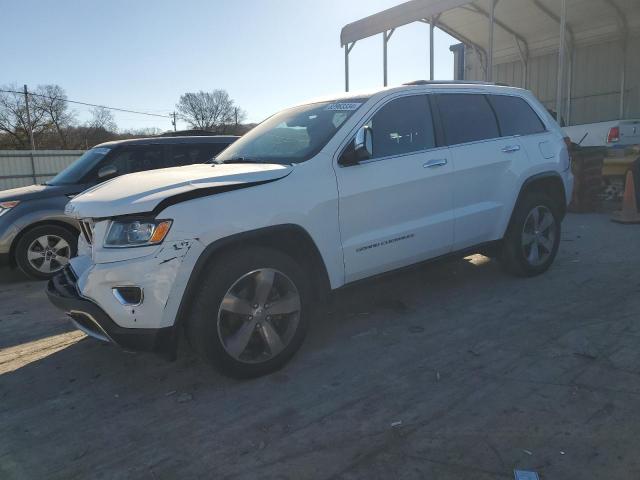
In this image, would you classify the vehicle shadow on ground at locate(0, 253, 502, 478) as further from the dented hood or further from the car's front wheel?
the dented hood

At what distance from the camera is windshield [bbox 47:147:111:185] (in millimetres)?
6469

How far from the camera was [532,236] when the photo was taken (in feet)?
16.7

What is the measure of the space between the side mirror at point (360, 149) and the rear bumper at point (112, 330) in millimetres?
1651

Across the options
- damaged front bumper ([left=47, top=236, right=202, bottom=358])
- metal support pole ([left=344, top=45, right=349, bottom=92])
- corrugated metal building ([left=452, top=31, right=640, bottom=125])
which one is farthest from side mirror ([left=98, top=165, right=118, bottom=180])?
corrugated metal building ([left=452, top=31, right=640, bottom=125])

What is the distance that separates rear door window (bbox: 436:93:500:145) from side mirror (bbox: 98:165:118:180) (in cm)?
417

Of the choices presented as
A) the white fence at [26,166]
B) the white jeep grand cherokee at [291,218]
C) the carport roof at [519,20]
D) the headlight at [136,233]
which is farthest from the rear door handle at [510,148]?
the white fence at [26,166]

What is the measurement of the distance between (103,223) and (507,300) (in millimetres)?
3483

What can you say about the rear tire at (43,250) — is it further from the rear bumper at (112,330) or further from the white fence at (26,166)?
the white fence at (26,166)

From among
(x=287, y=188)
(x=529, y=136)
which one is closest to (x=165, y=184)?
(x=287, y=188)

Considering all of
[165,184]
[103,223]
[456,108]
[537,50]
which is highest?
[537,50]

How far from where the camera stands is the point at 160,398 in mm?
3141

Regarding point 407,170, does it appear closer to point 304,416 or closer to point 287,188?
point 287,188

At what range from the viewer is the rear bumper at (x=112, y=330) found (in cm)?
289

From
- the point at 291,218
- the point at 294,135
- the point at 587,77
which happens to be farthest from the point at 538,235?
the point at 587,77
